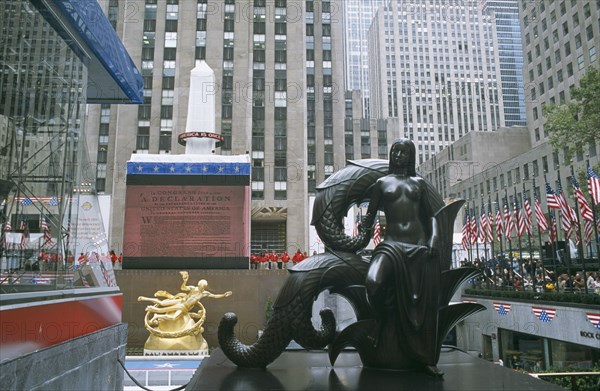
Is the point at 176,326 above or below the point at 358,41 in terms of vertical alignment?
below

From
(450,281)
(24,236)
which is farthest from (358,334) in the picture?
(24,236)

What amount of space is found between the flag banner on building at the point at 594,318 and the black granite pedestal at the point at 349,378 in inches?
484

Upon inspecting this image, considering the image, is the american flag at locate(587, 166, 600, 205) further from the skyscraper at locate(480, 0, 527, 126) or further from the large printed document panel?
the skyscraper at locate(480, 0, 527, 126)

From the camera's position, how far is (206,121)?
29.6 m

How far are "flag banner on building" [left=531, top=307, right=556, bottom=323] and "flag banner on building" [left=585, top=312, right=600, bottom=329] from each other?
223 centimetres

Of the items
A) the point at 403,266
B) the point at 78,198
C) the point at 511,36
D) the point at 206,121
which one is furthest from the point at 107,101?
the point at 511,36

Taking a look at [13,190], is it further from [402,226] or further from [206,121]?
[206,121]

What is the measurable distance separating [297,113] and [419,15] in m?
65.5

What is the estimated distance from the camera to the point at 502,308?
959 inches

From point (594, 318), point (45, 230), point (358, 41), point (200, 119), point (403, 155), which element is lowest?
point (594, 318)

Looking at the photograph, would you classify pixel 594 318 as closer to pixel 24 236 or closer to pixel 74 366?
A: pixel 74 366

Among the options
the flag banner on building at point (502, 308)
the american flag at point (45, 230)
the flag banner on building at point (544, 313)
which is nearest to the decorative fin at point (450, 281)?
the american flag at point (45, 230)

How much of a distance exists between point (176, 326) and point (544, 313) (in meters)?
15.1

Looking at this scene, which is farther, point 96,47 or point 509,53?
point 509,53
